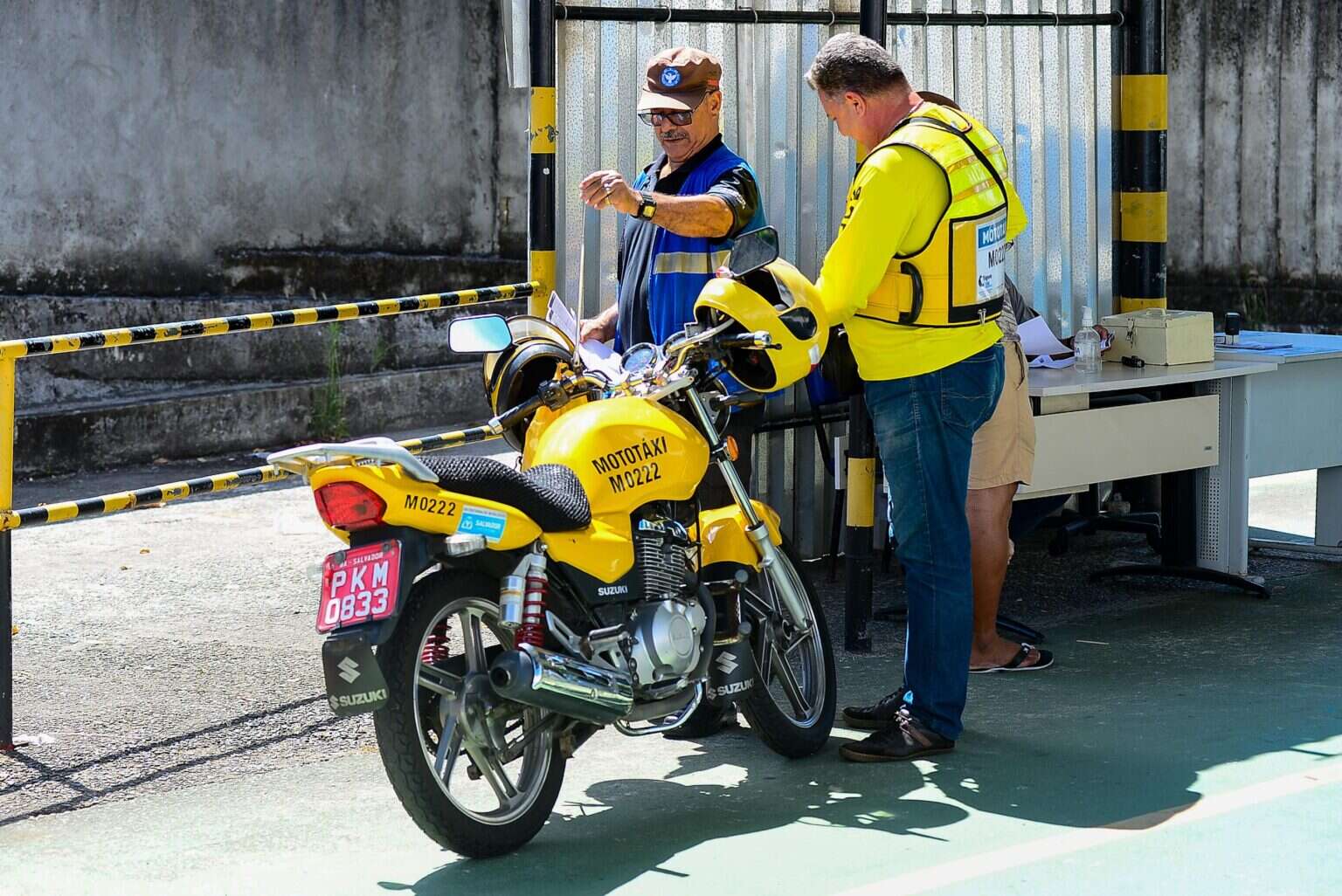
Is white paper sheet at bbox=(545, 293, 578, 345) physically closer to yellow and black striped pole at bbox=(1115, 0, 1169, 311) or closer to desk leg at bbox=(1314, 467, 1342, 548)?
yellow and black striped pole at bbox=(1115, 0, 1169, 311)

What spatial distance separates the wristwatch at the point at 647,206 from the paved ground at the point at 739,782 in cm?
156

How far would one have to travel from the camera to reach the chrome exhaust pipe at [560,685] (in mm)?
4305

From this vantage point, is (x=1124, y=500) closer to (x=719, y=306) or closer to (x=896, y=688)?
(x=896, y=688)

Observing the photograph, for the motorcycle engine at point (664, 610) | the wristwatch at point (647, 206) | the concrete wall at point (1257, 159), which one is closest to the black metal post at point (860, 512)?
the wristwatch at point (647, 206)

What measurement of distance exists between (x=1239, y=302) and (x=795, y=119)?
31.0 ft

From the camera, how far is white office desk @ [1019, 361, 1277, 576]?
689 centimetres

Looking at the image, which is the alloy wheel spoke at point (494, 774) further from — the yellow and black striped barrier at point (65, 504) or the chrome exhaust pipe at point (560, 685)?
the yellow and black striped barrier at point (65, 504)

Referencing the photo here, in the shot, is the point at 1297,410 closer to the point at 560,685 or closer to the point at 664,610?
the point at 664,610

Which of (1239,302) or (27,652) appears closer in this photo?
(27,652)

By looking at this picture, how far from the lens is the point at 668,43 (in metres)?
6.94

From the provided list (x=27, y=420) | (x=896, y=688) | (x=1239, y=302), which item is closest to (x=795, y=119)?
(x=896, y=688)

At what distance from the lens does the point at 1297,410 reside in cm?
770

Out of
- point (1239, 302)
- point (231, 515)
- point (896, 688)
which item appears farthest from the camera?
point (1239, 302)

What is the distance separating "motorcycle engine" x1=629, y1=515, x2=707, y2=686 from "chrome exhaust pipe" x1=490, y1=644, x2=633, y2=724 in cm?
16
